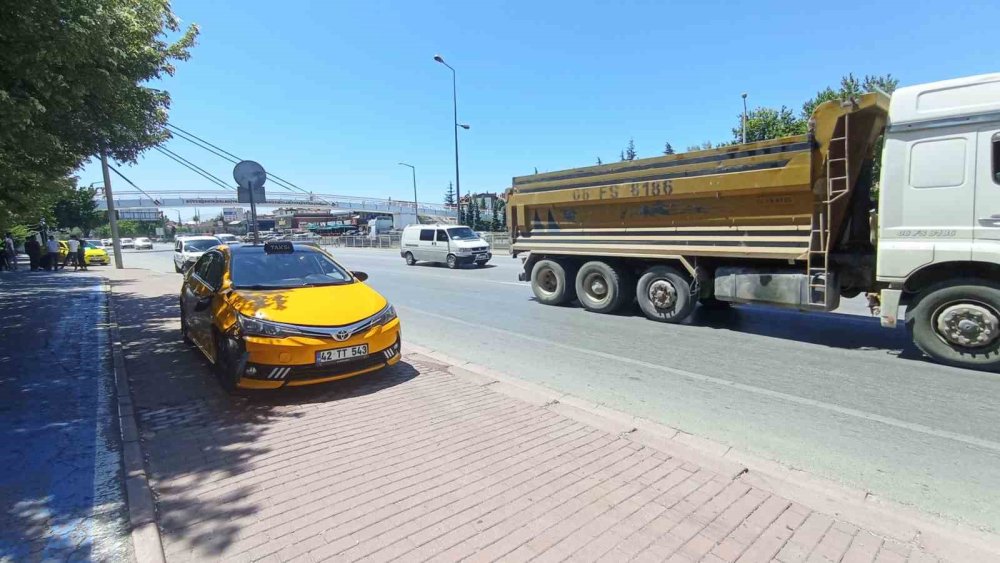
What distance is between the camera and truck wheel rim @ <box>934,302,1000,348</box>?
5242 millimetres

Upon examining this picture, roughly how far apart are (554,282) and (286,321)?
648 centimetres

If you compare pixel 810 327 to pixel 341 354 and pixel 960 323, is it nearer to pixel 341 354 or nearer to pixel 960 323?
pixel 960 323

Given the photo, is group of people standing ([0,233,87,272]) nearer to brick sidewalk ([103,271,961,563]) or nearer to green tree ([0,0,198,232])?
green tree ([0,0,198,232])

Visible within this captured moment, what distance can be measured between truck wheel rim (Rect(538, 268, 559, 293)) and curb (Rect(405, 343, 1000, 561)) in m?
5.63

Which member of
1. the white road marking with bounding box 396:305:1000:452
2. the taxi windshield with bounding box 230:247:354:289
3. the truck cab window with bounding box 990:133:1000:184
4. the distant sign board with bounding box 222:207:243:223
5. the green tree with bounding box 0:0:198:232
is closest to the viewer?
the white road marking with bounding box 396:305:1000:452

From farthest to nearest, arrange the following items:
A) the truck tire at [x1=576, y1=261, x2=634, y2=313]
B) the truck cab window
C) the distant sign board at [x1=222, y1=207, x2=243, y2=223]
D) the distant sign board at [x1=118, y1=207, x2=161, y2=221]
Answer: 1. the distant sign board at [x1=222, y1=207, x2=243, y2=223]
2. the distant sign board at [x1=118, y1=207, x2=161, y2=221]
3. the truck tire at [x1=576, y1=261, x2=634, y2=313]
4. the truck cab window

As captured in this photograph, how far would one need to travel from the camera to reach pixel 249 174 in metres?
7.24

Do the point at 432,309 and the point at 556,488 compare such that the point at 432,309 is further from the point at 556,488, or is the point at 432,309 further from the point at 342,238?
the point at 342,238

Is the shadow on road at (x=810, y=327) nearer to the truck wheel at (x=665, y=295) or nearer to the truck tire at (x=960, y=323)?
the truck wheel at (x=665, y=295)

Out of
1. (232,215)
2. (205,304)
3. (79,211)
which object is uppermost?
(232,215)

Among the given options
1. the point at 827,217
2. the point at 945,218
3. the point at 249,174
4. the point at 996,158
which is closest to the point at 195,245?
the point at 249,174

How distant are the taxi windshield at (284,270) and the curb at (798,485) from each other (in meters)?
2.78

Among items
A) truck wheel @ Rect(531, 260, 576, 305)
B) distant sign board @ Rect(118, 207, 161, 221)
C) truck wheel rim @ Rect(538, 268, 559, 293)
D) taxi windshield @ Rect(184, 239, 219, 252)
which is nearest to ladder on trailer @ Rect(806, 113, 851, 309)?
truck wheel @ Rect(531, 260, 576, 305)

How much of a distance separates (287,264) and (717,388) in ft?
16.7
